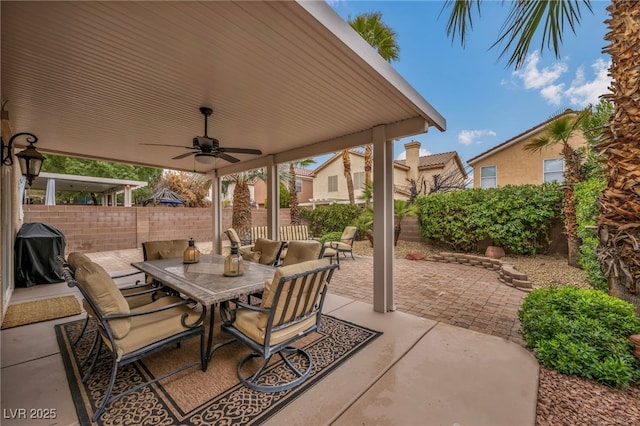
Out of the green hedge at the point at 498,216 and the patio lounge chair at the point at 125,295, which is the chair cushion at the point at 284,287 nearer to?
the patio lounge chair at the point at 125,295

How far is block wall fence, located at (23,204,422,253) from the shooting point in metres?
8.33

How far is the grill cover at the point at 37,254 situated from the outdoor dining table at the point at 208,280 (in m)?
3.45

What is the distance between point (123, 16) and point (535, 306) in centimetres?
450

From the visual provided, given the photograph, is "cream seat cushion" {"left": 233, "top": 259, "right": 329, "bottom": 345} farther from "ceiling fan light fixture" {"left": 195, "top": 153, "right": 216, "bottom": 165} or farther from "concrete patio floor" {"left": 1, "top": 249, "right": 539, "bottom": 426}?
"ceiling fan light fixture" {"left": 195, "top": 153, "right": 216, "bottom": 165}

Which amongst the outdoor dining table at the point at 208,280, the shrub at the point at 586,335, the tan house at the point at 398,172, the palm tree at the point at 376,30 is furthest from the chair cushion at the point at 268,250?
the tan house at the point at 398,172

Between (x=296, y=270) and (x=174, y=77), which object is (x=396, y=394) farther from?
(x=174, y=77)


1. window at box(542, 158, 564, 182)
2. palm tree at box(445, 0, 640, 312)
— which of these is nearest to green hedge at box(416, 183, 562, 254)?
palm tree at box(445, 0, 640, 312)

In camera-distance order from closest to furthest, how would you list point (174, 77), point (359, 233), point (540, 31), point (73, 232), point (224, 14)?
1. point (224, 14)
2. point (174, 77)
3. point (540, 31)
4. point (73, 232)
5. point (359, 233)

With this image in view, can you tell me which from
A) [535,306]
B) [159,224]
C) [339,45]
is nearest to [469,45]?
[339,45]

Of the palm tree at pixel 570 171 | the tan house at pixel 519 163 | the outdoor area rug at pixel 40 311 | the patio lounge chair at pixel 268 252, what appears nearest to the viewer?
the outdoor area rug at pixel 40 311

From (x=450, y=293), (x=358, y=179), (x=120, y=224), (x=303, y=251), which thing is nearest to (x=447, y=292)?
(x=450, y=293)

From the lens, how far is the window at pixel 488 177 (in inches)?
459

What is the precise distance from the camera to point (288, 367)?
7.91 feet

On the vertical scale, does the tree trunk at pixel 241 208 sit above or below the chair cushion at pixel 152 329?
above
